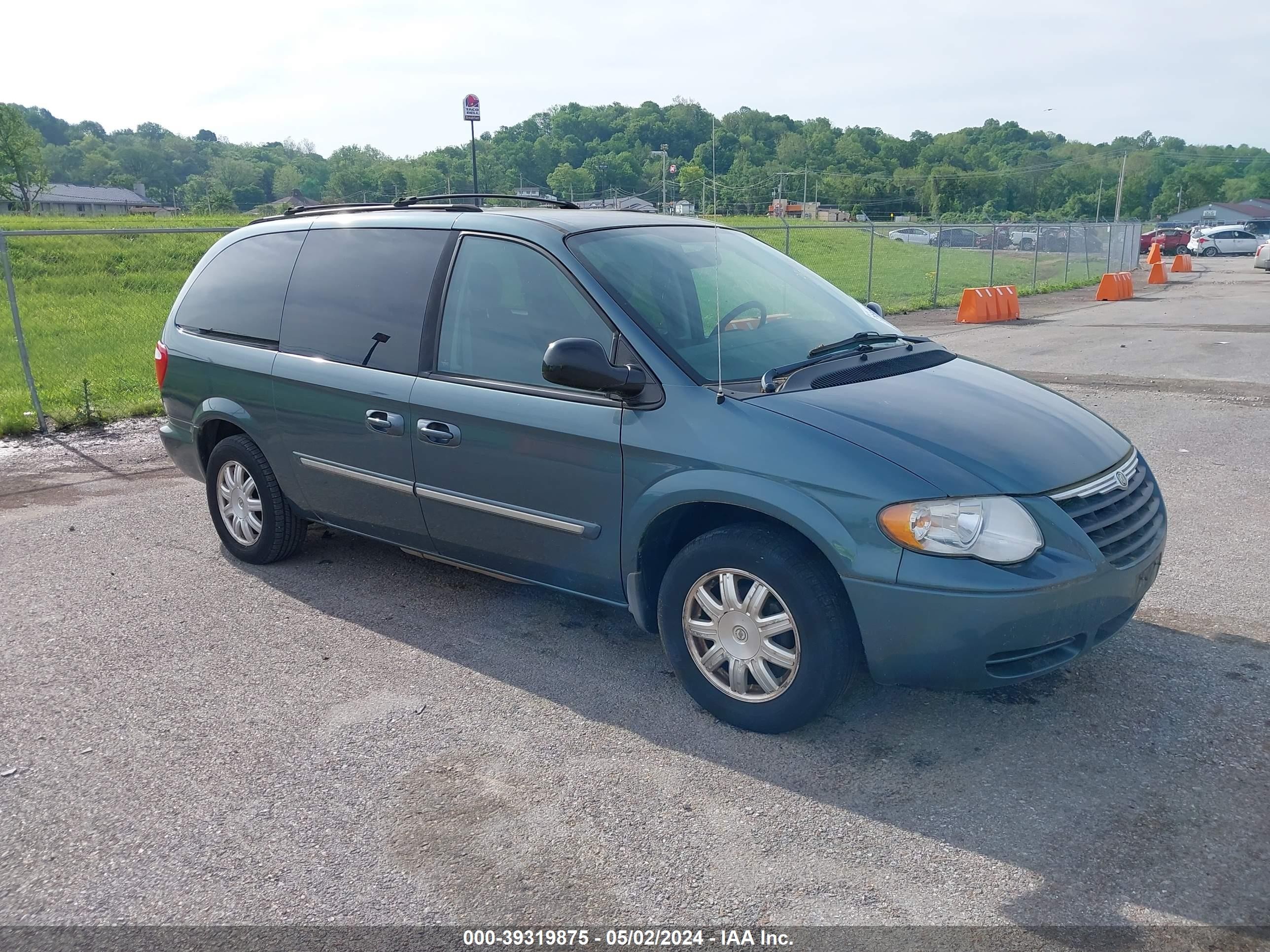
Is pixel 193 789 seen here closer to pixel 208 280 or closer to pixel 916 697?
pixel 916 697

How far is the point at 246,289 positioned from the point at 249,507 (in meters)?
1.16

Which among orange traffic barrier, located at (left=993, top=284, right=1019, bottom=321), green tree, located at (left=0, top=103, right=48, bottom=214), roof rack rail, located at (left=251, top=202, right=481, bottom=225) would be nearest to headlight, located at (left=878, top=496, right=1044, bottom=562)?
roof rack rail, located at (left=251, top=202, right=481, bottom=225)

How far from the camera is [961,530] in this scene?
3.18 m

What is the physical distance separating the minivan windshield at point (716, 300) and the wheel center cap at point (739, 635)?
87 centimetres

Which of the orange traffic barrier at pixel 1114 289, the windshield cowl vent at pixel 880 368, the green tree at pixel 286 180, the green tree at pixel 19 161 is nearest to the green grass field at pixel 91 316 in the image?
the green tree at pixel 286 180

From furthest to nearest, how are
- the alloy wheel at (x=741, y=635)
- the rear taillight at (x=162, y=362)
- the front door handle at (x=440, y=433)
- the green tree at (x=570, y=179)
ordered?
the green tree at (x=570, y=179)
the rear taillight at (x=162, y=362)
the front door handle at (x=440, y=433)
the alloy wheel at (x=741, y=635)

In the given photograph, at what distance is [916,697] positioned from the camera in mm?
3910

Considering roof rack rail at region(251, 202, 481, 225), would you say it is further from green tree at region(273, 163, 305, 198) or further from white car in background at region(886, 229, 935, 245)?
white car in background at region(886, 229, 935, 245)

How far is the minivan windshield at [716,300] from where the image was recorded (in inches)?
154

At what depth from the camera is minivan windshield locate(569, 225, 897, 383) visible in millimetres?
3912

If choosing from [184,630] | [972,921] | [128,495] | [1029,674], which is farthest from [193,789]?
[128,495]

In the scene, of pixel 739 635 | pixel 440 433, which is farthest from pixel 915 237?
pixel 739 635

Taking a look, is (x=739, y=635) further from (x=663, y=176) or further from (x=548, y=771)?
(x=663, y=176)

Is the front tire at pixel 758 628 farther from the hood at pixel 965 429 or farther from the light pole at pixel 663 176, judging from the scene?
the light pole at pixel 663 176
